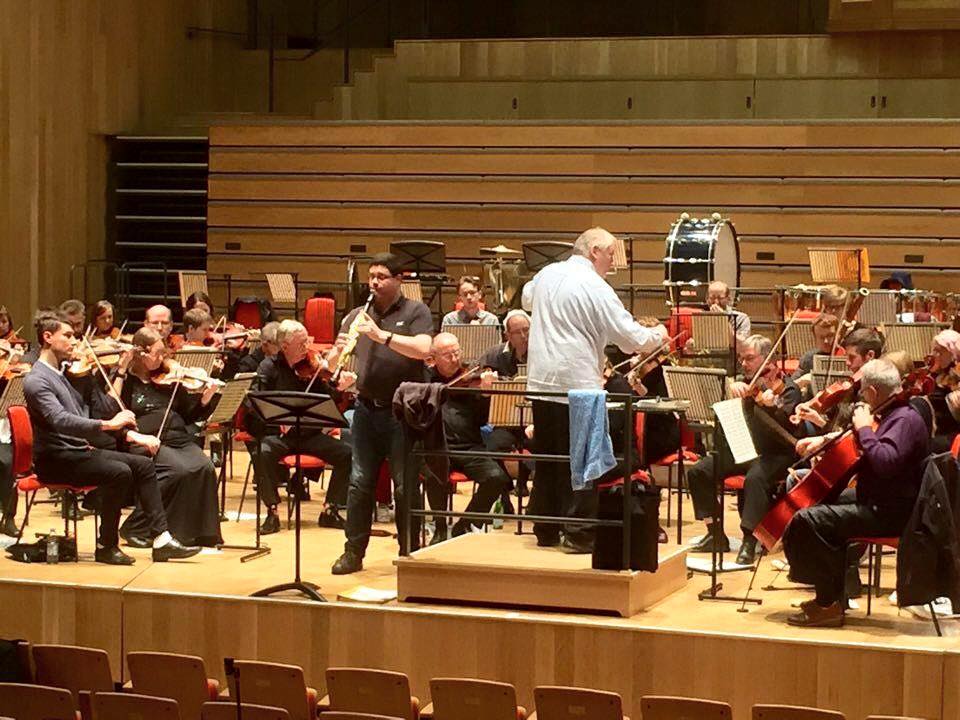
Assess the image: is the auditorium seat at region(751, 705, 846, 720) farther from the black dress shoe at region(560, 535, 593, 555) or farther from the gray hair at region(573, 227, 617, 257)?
the gray hair at region(573, 227, 617, 257)

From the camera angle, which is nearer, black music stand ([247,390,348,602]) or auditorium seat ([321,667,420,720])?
auditorium seat ([321,667,420,720])

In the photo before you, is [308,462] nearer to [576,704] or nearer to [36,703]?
[36,703]

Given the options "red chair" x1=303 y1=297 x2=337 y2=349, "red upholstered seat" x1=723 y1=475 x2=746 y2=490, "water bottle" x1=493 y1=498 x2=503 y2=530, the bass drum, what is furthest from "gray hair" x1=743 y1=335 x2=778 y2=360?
"red chair" x1=303 y1=297 x2=337 y2=349

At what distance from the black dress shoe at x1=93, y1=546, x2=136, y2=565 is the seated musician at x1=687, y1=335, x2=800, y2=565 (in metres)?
2.72

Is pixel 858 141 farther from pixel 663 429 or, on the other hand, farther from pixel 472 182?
pixel 663 429

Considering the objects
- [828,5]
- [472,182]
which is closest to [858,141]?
[828,5]

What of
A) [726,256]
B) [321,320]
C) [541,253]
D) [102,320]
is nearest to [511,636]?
[541,253]

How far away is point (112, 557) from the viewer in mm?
7305

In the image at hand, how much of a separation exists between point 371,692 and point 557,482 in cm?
140

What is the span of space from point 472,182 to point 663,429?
25.8ft

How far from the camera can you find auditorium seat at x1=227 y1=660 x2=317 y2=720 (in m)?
5.50

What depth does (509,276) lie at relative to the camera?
11.6 metres

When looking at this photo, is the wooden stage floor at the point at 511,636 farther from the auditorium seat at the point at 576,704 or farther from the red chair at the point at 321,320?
the red chair at the point at 321,320

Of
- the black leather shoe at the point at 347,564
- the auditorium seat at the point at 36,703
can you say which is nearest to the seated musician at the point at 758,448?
the black leather shoe at the point at 347,564
